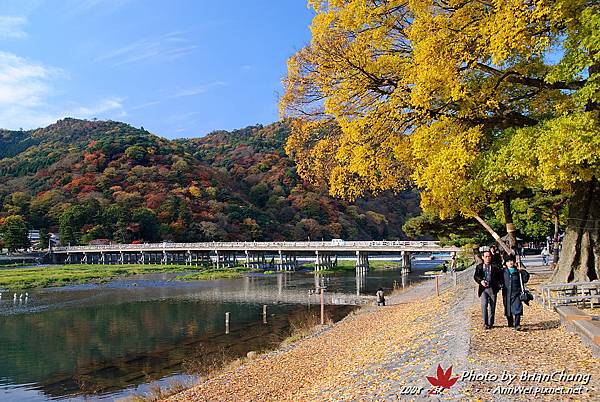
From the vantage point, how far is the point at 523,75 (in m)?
11.1

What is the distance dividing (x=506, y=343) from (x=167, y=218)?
266ft

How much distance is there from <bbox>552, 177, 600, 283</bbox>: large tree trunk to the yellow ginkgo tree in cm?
3

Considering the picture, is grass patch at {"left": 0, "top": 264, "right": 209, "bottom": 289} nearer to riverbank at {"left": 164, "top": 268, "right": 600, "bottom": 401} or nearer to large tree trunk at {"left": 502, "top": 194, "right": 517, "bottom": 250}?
riverbank at {"left": 164, "top": 268, "right": 600, "bottom": 401}

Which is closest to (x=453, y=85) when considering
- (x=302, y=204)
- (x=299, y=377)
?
(x=299, y=377)

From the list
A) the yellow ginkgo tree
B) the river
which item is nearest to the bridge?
the river

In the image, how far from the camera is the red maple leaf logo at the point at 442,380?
624cm

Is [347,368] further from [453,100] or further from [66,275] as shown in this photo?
[66,275]

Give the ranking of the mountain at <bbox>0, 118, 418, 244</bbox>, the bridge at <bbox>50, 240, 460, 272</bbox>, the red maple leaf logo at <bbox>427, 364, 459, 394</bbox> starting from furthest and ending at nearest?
the mountain at <bbox>0, 118, 418, 244</bbox>
the bridge at <bbox>50, 240, 460, 272</bbox>
the red maple leaf logo at <bbox>427, 364, 459, 394</bbox>

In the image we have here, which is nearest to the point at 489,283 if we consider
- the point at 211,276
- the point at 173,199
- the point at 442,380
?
the point at 442,380

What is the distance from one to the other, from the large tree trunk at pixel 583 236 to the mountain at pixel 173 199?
75.1m

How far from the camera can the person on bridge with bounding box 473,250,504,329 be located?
8.97m

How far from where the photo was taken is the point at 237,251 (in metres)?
77.7

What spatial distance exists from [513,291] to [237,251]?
2780 inches

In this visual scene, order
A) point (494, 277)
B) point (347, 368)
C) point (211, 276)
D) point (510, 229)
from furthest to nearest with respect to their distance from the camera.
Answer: point (211, 276) < point (510, 229) < point (347, 368) < point (494, 277)
